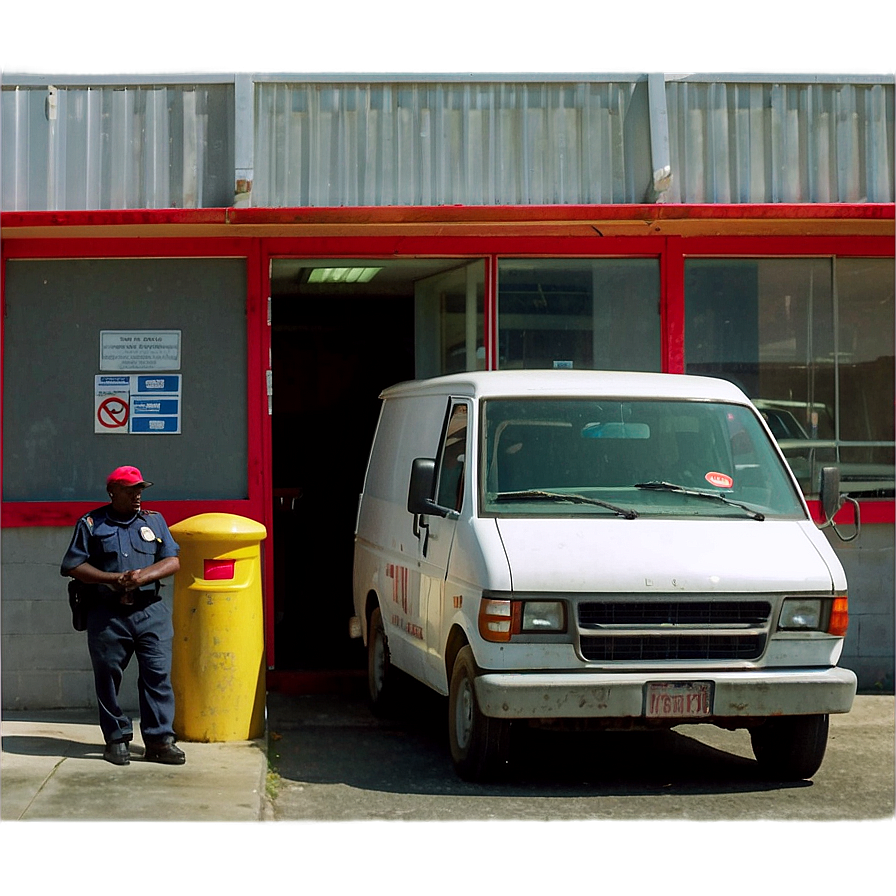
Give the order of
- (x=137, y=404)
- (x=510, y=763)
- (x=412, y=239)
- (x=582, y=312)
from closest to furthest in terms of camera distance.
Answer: (x=510, y=763), (x=137, y=404), (x=412, y=239), (x=582, y=312)

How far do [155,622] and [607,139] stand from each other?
16.2 feet

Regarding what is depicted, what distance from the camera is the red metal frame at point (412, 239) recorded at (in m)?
9.39

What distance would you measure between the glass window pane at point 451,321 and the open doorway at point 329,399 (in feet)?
0.05

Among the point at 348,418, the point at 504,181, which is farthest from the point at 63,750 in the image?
the point at 348,418

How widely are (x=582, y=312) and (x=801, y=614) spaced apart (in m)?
3.87

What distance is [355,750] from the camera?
8195 millimetres

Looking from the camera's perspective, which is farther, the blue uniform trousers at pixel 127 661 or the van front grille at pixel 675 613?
the blue uniform trousers at pixel 127 661

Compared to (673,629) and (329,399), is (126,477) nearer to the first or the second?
(673,629)

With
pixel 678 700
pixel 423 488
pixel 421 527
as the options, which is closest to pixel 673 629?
pixel 678 700

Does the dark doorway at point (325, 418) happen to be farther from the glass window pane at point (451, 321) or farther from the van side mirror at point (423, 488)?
the van side mirror at point (423, 488)

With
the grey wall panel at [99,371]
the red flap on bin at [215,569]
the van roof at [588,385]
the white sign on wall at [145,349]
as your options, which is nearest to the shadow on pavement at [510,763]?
the red flap on bin at [215,569]

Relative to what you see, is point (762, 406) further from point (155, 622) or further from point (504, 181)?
point (155, 622)

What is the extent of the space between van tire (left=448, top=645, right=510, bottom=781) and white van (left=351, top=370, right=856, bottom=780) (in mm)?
12

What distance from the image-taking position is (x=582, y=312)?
10242mm
